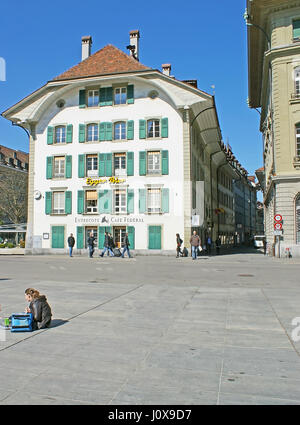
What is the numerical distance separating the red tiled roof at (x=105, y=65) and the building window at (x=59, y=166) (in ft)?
20.8

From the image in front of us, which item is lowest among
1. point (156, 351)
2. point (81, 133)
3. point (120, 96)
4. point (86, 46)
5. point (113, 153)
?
point (156, 351)

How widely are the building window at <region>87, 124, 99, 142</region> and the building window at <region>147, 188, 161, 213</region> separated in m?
6.23

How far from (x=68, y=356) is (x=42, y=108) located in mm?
29623

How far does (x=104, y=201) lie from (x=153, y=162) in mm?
4663

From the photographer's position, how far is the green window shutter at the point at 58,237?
3052 cm

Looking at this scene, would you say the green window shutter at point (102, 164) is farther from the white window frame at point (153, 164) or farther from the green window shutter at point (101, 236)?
the green window shutter at point (101, 236)

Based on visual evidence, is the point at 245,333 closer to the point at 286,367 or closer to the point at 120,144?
the point at 286,367

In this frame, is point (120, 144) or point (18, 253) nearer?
point (120, 144)

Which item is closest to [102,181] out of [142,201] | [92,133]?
[142,201]

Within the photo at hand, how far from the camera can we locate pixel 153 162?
29281 millimetres

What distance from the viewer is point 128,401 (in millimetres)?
3607

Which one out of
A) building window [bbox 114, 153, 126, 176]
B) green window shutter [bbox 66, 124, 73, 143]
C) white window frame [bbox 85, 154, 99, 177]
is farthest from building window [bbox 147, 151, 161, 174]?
green window shutter [bbox 66, 124, 73, 143]

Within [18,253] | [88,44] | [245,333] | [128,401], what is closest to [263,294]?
[245,333]

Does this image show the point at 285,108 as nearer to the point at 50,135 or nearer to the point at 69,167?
the point at 69,167
